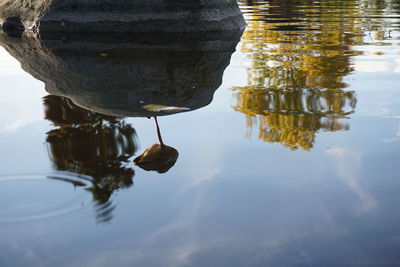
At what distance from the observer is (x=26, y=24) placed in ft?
21.3

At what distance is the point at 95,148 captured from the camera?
7.26 ft

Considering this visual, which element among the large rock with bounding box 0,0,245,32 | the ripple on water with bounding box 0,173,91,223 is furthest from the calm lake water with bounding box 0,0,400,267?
the large rock with bounding box 0,0,245,32

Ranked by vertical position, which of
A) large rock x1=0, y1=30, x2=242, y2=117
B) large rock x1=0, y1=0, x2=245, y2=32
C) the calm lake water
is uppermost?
large rock x1=0, y1=0, x2=245, y2=32

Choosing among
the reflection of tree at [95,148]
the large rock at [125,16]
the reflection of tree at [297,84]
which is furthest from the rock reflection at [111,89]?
→ the reflection of tree at [297,84]

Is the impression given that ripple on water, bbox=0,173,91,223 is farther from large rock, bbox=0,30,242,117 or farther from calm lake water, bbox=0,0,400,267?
large rock, bbox=0,30,242,117

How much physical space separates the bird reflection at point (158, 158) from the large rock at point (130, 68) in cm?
48

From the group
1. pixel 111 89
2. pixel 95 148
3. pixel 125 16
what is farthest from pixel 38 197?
pixel 125 16

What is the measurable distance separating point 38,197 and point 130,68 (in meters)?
2.29

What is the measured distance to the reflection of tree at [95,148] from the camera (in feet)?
6.06

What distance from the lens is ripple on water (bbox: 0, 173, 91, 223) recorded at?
1.63 metres

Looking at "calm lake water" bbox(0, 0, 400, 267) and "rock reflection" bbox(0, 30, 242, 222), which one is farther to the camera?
"rock reflection" bbox(0, 30, 242, 222)

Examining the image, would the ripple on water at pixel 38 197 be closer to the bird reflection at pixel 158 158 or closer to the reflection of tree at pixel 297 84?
the bird reflection at pixel 158 158

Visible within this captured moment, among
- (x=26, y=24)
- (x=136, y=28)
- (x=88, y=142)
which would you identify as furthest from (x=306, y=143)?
(x=26, y=24)

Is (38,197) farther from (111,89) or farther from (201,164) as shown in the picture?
(111,89)
